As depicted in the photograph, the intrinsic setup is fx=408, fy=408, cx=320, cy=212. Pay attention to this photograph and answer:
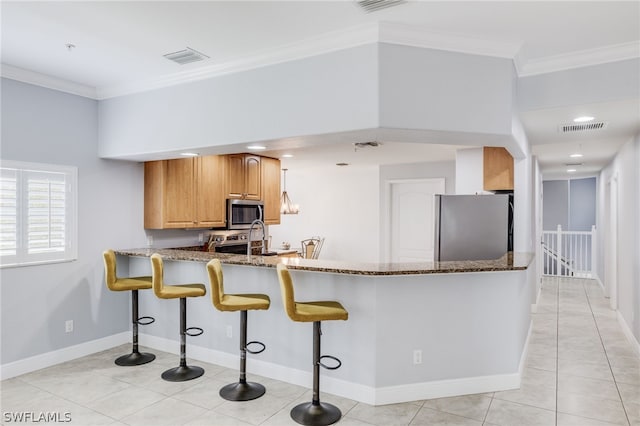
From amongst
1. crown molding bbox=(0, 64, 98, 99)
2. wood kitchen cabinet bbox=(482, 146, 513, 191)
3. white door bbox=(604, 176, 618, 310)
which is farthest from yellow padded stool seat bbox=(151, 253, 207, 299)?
white door bbox=(604, 176, 618, 310)

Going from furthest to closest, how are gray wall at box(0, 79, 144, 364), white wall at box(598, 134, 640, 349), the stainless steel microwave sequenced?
the stainless steel microwave → white wall at box(598, 134, 640, 349) → gray wall at box(0, 79, 144, 364)

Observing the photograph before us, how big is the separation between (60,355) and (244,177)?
2.97 metres

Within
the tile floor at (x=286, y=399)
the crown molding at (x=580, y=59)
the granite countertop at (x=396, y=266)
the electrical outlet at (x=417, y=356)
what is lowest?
the tile floor at (x=286, y=399)

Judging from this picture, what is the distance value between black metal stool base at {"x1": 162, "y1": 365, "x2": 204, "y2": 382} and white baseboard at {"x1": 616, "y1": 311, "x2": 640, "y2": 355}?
4.34 m

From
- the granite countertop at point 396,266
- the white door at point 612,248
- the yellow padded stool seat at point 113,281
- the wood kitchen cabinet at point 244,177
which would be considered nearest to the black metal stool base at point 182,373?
the yellow padded stool seat at point 113,281

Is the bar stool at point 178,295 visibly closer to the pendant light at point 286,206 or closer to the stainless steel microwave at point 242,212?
the stainless steel microwave at point 242,212

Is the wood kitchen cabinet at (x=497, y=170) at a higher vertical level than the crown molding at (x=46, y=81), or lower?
lower

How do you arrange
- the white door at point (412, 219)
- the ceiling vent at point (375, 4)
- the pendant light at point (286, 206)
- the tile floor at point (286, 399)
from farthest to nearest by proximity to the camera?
the pendant light at point (286, 206) < the white door at point (412, 219) < the tile floor at point (286, 399) < the ceiling vent at point (375, 4)

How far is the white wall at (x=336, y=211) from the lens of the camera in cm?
800

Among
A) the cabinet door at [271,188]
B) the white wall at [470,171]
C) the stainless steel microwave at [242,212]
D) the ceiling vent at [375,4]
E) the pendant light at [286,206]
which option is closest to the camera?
the ceiling vent at [375,4]

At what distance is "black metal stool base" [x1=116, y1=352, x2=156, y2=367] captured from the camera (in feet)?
12.7

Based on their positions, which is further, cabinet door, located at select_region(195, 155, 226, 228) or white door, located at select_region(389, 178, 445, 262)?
white door, located at select_region(389, 178, 445, 262)

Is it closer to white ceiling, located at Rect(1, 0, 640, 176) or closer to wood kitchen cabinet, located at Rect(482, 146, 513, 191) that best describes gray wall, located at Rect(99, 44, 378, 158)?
white ceiling, located at Rect(1, 0, 640, 176)

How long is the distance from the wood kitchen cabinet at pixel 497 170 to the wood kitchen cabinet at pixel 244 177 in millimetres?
3109
